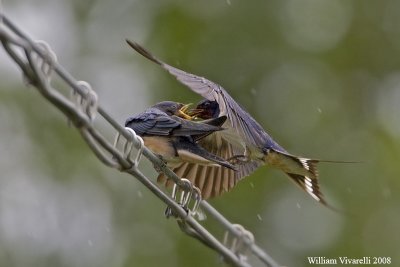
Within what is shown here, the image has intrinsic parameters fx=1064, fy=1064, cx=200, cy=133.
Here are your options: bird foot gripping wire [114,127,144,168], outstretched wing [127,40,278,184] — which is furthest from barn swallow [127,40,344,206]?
bird foot gripping wire [114,127,144,168]

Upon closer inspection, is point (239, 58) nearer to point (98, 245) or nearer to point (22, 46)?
point (98, 245)

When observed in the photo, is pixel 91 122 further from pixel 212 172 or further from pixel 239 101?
pixel 239 101

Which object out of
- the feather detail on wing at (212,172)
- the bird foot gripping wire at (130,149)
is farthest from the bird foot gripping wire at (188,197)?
the feather detail on wing at (212,172)

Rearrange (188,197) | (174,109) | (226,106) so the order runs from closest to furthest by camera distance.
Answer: (188,197)
(226,106)
(174,109)

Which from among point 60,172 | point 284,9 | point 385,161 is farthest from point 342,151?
point 60,172

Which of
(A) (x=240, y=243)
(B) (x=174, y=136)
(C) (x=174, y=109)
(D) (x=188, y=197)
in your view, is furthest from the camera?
(C) (x=174, y=109)

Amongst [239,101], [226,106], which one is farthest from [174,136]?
[239,101]

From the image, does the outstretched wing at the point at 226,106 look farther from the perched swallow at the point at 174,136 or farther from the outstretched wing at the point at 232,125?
the perched swallow at the point at 174,136
